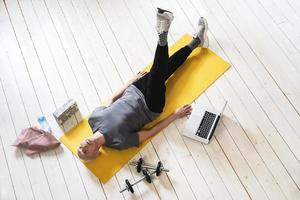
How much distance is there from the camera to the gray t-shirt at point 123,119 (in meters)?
2.20

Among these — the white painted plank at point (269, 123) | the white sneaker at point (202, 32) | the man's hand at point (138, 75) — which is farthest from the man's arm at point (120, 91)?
the white painted plank at point (269, 123)

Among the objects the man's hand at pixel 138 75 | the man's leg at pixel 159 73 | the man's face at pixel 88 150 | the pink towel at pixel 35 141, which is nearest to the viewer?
the man's face at pixel 88 150

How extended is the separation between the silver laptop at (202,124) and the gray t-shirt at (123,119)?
24 cm

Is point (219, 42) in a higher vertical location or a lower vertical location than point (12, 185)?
higher

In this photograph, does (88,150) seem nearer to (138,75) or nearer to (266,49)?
(138,75)

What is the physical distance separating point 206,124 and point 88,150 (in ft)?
2.42

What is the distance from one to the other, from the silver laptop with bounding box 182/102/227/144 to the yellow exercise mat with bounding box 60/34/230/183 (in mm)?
131

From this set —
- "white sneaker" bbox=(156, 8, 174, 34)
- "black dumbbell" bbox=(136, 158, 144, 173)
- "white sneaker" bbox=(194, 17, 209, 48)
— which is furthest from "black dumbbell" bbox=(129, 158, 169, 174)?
"white sneaker" bbox=(194, 17, 209, 48)

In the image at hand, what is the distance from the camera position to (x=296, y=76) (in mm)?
2494

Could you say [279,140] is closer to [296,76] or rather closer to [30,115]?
[296,76]

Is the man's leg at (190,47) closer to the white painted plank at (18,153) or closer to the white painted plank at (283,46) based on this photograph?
the white painted plank at (283,46)

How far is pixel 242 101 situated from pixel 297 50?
0.58 meters

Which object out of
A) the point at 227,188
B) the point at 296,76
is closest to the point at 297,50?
the point at 296,76

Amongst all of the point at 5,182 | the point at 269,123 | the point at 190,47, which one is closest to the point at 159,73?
the point at 190,47
